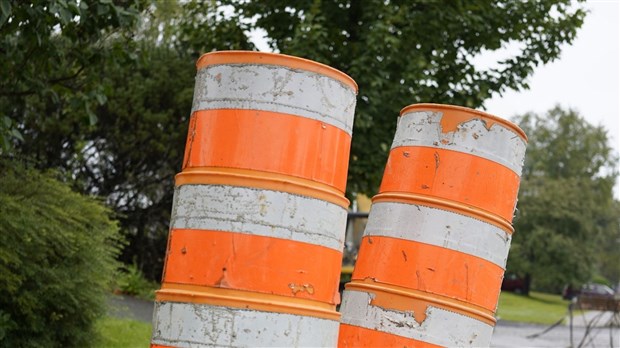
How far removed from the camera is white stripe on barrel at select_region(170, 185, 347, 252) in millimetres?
3570

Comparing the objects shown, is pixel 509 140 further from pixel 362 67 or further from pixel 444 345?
pixel 362 67

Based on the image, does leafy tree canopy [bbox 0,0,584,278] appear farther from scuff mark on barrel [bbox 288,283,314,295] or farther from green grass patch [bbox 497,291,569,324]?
green grass patch [bbox 497,291,569,324]

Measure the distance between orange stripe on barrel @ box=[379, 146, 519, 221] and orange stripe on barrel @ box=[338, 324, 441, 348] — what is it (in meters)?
0.63

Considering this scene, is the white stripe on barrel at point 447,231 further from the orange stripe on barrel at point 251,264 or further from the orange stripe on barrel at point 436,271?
the orange stripe on barrel at point 251,264

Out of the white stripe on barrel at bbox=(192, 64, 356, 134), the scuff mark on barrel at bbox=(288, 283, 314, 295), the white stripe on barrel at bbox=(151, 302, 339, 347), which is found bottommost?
the white stripe on barrel at bbox=(151, 302, 339, 347)

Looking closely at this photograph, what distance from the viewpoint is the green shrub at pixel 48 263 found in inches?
305

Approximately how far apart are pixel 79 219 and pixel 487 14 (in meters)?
8.57

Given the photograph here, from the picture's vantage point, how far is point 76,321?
852 cm

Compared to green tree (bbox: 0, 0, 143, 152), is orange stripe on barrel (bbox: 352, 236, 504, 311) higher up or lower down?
lower down

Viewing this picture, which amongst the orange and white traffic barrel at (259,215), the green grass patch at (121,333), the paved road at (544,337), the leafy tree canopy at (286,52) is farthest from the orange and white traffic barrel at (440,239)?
the paved road at (544,337)

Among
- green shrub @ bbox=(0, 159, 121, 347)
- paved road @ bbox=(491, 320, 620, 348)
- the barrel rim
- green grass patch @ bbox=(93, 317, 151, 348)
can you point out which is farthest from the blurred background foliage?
the barrel rim

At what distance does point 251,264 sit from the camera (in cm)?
354

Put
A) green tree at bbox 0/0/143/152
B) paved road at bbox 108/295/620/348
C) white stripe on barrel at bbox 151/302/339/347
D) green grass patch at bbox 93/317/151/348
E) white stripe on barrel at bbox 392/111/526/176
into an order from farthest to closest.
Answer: paved road at bbox 108/295/620/348
green grass patch at bbox 93/317/151/348
green tree at bbox 0/0/143/152
white stripe on barrel at bbox 392/111/526/176
white stripe on barrel at bbox 151/302/339/347

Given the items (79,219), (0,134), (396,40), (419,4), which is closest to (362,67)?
(396,40)
